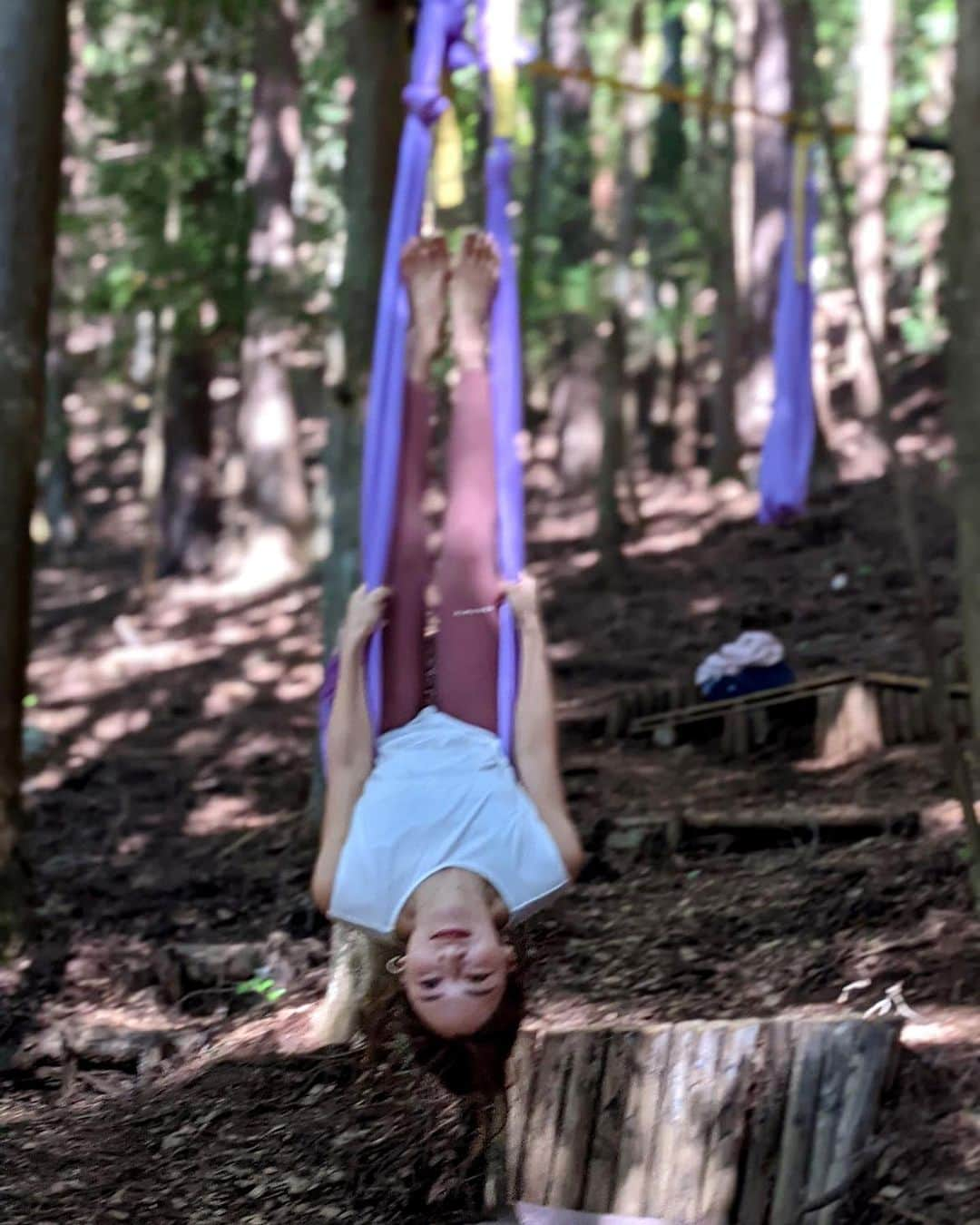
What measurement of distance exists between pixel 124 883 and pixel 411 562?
345cm

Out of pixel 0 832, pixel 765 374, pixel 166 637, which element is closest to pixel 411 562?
pixel 0 832

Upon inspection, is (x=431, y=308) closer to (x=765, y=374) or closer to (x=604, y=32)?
(x=765, y=374)

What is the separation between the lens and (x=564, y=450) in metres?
13.2

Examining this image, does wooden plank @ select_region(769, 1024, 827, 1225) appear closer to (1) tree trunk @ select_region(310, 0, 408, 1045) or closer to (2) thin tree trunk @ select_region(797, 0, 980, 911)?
(2) thin tree trunk @ select_region(797, 0, 980, 911)

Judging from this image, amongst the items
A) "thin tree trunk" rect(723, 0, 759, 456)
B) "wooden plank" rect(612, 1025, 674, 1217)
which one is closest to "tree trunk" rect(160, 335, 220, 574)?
"thin tree trunk" rect(723, 0, 759, 456)

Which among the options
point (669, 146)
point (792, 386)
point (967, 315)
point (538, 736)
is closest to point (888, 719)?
point (792, 386)

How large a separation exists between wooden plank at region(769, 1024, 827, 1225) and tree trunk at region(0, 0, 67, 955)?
9.03 feet

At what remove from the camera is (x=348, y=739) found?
2.79 m

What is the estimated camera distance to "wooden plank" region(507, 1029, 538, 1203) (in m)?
3.08

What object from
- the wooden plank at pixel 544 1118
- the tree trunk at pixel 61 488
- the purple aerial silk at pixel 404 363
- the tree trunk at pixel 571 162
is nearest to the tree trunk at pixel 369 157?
the purple aerial silk at pixel 404 363

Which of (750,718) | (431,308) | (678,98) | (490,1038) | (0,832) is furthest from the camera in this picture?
(750,718)

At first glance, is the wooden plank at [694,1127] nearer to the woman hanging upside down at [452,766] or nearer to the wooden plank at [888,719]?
the woman hanging upside down at [452,766]

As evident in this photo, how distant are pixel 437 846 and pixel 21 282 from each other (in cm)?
264

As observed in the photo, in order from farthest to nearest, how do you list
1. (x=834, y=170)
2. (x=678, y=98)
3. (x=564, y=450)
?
(x=564, y=450)
(x=678, y=98)
(x=834, y=170)
